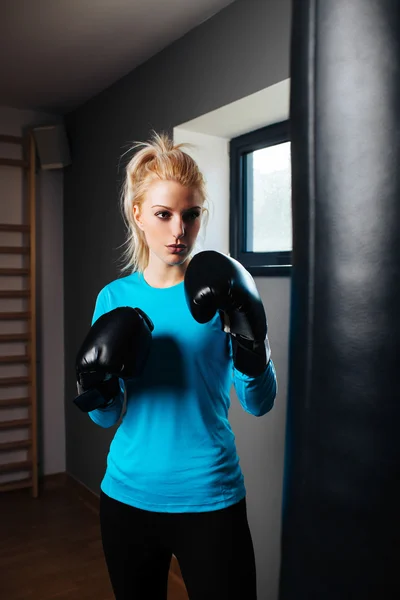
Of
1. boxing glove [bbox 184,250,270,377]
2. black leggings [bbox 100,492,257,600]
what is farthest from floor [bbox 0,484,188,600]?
boxing glove [bbox 184,250,270,377]

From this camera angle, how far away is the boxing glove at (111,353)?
105cm

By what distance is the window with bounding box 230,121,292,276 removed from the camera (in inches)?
86.4

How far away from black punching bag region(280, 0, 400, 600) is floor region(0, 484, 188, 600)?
2282mm

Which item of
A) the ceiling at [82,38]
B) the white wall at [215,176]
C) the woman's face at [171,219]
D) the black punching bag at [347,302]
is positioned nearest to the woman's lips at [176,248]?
the woman's face at [171,219]

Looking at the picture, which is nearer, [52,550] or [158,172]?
[158,172]

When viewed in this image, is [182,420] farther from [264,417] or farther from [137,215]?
[264,417]

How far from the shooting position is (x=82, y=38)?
2426 mm

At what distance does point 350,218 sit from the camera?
1.18 feet

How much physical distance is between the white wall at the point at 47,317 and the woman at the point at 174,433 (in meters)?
2.65

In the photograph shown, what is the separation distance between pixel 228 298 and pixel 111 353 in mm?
293

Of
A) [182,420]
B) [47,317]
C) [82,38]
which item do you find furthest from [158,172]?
[47,317]

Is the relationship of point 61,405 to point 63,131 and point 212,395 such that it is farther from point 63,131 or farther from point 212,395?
point 212,395

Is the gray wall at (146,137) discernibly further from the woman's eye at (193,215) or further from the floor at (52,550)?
the woman's eye at (193,215)

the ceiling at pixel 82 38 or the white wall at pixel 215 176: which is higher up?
the ceiling at pixel 82 38
